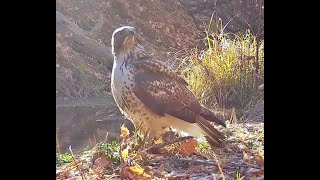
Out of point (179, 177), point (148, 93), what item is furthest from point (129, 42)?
point (179, 177)

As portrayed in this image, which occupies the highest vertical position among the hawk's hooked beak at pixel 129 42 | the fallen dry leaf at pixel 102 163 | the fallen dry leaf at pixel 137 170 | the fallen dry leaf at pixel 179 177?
the hawk's hooked beak at pixel 129 42

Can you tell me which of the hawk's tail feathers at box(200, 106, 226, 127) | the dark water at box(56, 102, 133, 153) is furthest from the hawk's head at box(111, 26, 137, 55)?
the hawk's tail feathers at box(200, 106, 226, 127)

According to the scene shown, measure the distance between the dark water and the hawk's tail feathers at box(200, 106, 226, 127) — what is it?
15.2 inches

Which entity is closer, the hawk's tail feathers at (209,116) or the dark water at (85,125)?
the dark water at (85,125)

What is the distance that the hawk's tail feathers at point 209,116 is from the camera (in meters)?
2.68

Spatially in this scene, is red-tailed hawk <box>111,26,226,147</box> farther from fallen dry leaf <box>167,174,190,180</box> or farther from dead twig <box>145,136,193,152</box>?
fallen dry leaf <box>167,174,190,180</box>

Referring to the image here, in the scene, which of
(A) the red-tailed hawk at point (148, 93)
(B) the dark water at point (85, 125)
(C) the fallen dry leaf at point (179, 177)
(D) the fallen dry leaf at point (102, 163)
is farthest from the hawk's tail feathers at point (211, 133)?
(D) the fallen dry leaf at point (102, 163)

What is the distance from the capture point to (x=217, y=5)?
271cm

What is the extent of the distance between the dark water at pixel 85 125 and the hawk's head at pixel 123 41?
31cm

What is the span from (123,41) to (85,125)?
47 centimetres

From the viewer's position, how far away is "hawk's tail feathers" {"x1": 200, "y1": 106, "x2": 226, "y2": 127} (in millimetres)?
2682

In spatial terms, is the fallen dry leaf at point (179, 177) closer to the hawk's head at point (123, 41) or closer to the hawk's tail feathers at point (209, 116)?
the hawk's tail feathers at point (209, 116)

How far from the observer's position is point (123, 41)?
2588 mm
